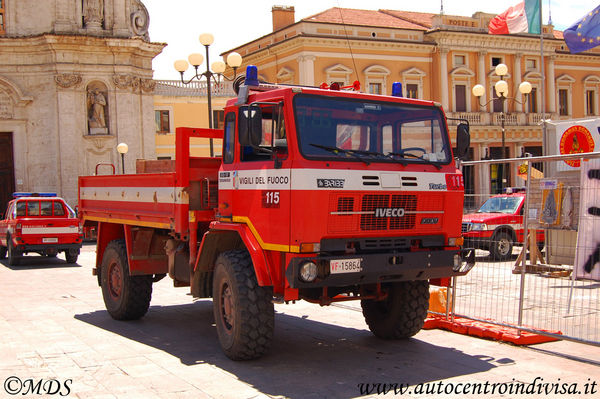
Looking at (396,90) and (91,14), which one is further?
(91,14)

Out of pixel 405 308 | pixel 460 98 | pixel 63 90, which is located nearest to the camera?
pixel 405 308

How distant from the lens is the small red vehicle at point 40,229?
18.9 m

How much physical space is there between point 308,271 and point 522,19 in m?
23.5

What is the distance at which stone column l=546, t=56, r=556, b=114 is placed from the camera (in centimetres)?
5156

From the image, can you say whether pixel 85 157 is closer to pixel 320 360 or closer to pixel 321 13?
pixel 321 13

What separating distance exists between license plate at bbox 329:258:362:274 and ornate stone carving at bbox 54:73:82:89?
107 ft

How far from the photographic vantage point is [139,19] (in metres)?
38.7

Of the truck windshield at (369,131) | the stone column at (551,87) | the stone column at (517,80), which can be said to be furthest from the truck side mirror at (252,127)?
the stone column at (551,87)

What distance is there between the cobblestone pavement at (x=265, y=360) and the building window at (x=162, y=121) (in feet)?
106

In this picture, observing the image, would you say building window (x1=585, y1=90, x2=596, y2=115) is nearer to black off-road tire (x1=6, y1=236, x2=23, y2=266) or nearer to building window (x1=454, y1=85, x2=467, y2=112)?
building window (x1=454, y1=85, x2=467, y2=112)

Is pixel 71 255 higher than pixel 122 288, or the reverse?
pixel 122 288

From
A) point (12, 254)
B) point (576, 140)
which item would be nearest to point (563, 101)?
point (576, 140)

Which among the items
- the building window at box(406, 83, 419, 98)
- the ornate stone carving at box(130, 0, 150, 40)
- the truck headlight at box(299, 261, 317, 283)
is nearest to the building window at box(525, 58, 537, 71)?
the building window at box(406, 83, 419, 98)

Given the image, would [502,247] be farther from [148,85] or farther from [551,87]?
[551,87]
